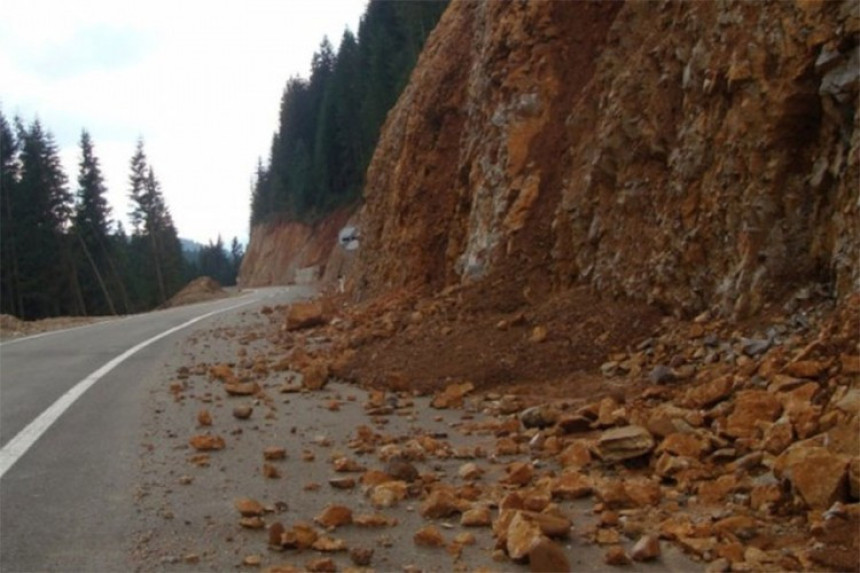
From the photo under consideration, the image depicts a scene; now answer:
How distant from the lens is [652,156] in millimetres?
9633

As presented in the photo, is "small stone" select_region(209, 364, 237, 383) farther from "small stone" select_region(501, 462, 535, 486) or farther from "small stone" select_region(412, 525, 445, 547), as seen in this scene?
"small stone" select_region(412, 525, 445, 547)

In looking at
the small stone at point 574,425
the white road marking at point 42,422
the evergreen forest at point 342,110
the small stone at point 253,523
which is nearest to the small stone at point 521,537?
the small stone at point 253,523

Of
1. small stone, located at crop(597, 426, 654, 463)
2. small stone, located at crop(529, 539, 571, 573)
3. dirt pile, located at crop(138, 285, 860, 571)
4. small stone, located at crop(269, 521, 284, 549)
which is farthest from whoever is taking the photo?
small stone, located at crop(597, 426, 654, 463)

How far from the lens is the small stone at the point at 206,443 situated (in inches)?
261

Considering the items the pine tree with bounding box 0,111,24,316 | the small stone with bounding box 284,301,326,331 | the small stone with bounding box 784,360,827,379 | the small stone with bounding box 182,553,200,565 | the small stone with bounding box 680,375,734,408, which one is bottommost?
the small stone with bounding box 182,553,200,565

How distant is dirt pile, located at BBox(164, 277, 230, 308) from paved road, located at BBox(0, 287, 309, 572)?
3649 centimetres

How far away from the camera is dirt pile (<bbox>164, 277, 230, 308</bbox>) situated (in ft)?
160

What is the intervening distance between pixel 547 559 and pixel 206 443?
351 cm

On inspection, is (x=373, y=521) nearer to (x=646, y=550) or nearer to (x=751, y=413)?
(x=646, y=550)

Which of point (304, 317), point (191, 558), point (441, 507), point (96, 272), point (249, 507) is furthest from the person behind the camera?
point (96, 272)

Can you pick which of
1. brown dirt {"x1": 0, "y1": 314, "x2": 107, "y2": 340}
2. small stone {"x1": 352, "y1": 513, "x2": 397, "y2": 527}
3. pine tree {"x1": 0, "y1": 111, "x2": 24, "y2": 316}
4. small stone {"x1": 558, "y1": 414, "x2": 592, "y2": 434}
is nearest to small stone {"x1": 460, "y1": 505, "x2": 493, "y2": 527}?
small stone {"x1": 352, "y1": 513, "x2": 397, "y2": 527}

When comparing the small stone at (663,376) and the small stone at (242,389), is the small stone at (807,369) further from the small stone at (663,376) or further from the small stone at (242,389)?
the small stone at (242,389)

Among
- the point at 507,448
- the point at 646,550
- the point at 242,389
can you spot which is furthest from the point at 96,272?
the point at 646,550

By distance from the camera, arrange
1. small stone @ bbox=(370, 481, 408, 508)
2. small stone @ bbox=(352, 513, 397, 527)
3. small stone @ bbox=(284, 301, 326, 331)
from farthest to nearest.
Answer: small stone @ bbox=(284, 301, 326, 331)
small stone @ bbox=(370, 481, 408, 508)
small stone @ bbox=(352, 513, 397, 527)
